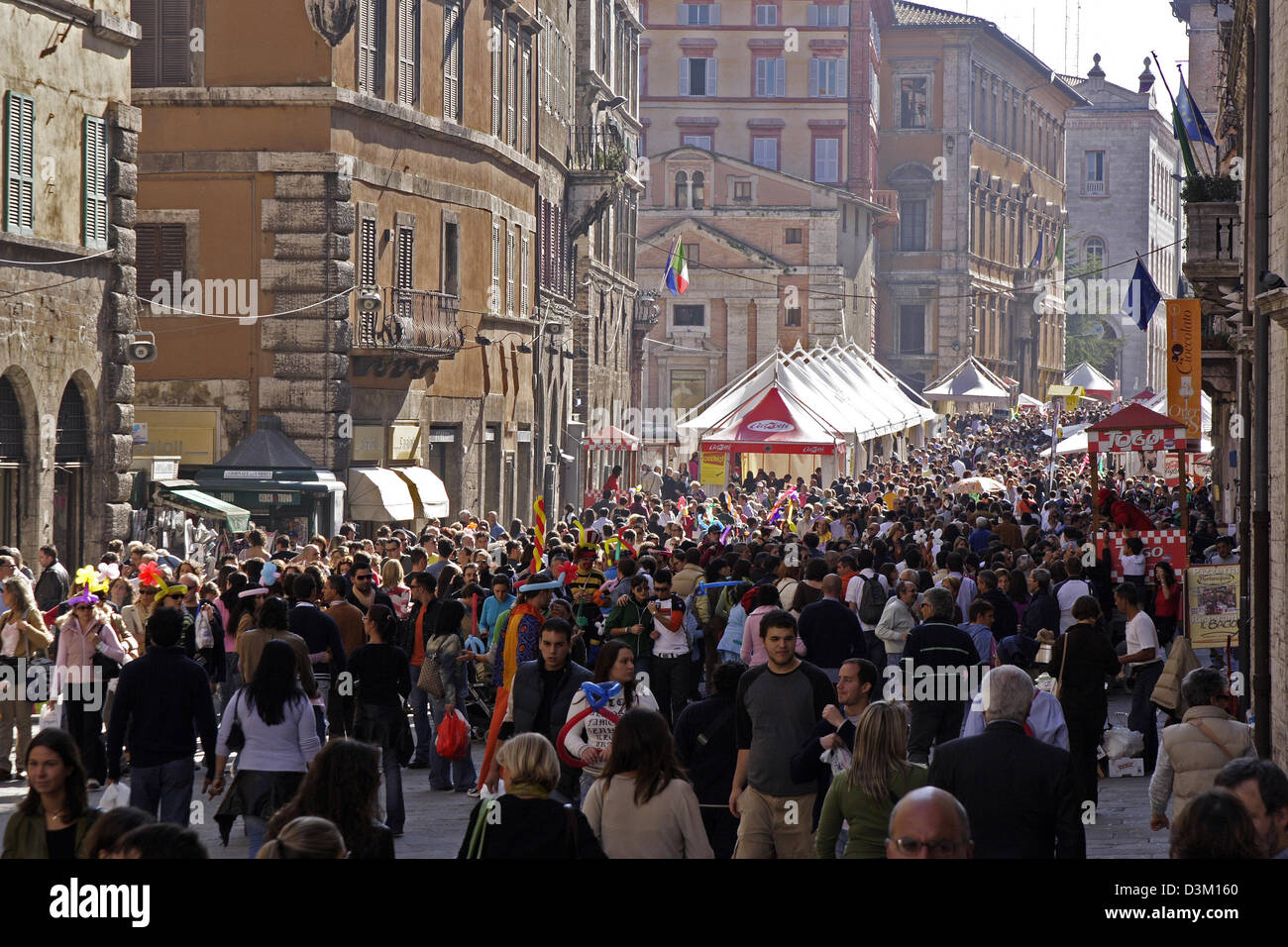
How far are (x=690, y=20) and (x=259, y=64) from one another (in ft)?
166

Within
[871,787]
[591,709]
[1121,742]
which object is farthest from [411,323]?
[871,787]

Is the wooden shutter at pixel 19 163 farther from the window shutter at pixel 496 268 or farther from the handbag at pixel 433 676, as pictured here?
the window shutter at pixel 496 268

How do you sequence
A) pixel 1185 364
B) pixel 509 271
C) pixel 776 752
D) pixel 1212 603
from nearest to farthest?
pixel 776 752, pixel 1212 603, pixel 1185 364, pixel 509 271

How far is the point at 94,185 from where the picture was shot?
23031 millimetres

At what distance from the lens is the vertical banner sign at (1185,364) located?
24703 mm

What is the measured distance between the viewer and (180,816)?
1034 centimetres

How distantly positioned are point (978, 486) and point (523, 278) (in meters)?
9.99

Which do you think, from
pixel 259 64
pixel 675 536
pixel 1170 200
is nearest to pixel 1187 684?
pixel 675 536

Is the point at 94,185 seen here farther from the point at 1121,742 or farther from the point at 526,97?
the point at 526,97

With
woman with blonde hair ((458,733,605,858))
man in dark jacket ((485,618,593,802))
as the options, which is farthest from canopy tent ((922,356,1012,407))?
woman with blonde hair ((458,733,605,858))

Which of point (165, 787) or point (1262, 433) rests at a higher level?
point (1262, 433)

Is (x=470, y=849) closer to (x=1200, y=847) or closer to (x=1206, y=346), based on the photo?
(x=1200, y=847)

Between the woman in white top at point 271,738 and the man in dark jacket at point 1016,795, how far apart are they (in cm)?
379

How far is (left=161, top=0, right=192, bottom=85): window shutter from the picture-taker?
2850 centimetres
